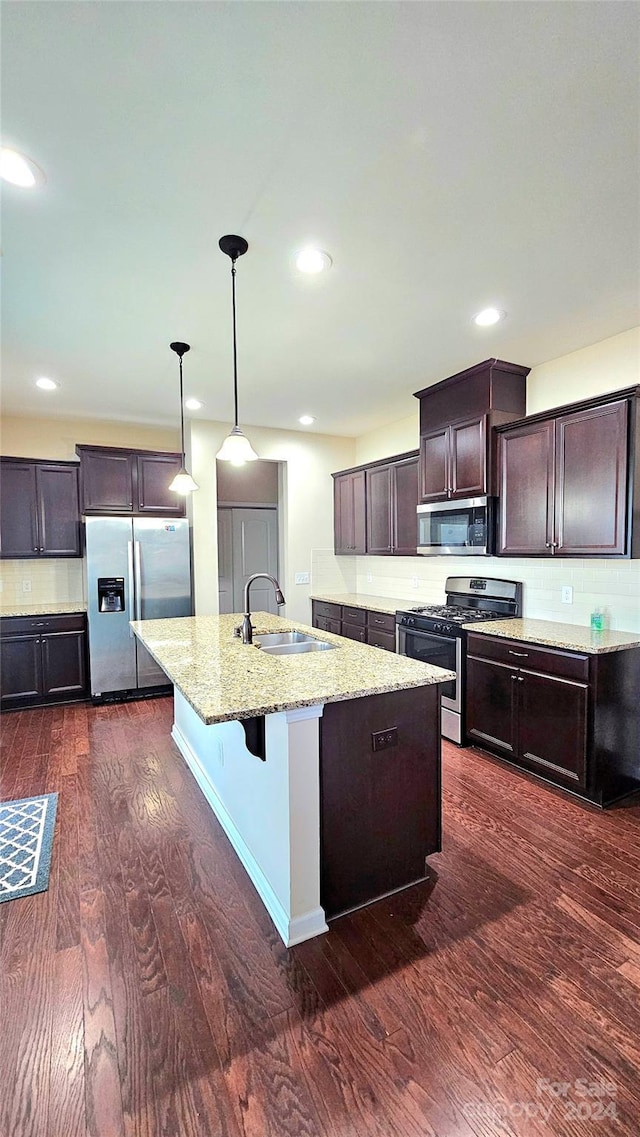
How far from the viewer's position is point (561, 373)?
332 centimetres

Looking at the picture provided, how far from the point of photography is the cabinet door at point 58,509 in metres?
4.57

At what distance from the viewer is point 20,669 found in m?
4.30

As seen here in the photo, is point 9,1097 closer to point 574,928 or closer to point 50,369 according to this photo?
point 574,928

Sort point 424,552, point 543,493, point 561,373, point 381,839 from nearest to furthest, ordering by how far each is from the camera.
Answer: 1. point 381,839
2. point 543,493
3. point 561,373
4. point 424,552

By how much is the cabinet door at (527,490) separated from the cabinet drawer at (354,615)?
62.1 inches

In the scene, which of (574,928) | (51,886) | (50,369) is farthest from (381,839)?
(50,369)

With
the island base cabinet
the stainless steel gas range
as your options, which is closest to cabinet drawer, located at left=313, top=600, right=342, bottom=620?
the stainless steel gas range

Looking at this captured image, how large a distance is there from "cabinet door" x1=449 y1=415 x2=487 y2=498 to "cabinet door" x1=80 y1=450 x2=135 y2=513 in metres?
3.11

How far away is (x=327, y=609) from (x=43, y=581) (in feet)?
9.66

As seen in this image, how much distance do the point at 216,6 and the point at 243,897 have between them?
2.85 meters

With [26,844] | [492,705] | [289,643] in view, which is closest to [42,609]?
[26,844]

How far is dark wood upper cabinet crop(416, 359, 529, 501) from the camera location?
3451mm

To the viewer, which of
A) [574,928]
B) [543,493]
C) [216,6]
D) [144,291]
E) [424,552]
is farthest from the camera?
[424,552]

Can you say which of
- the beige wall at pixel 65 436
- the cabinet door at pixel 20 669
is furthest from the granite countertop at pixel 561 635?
the beige wall at pixel 65 436
